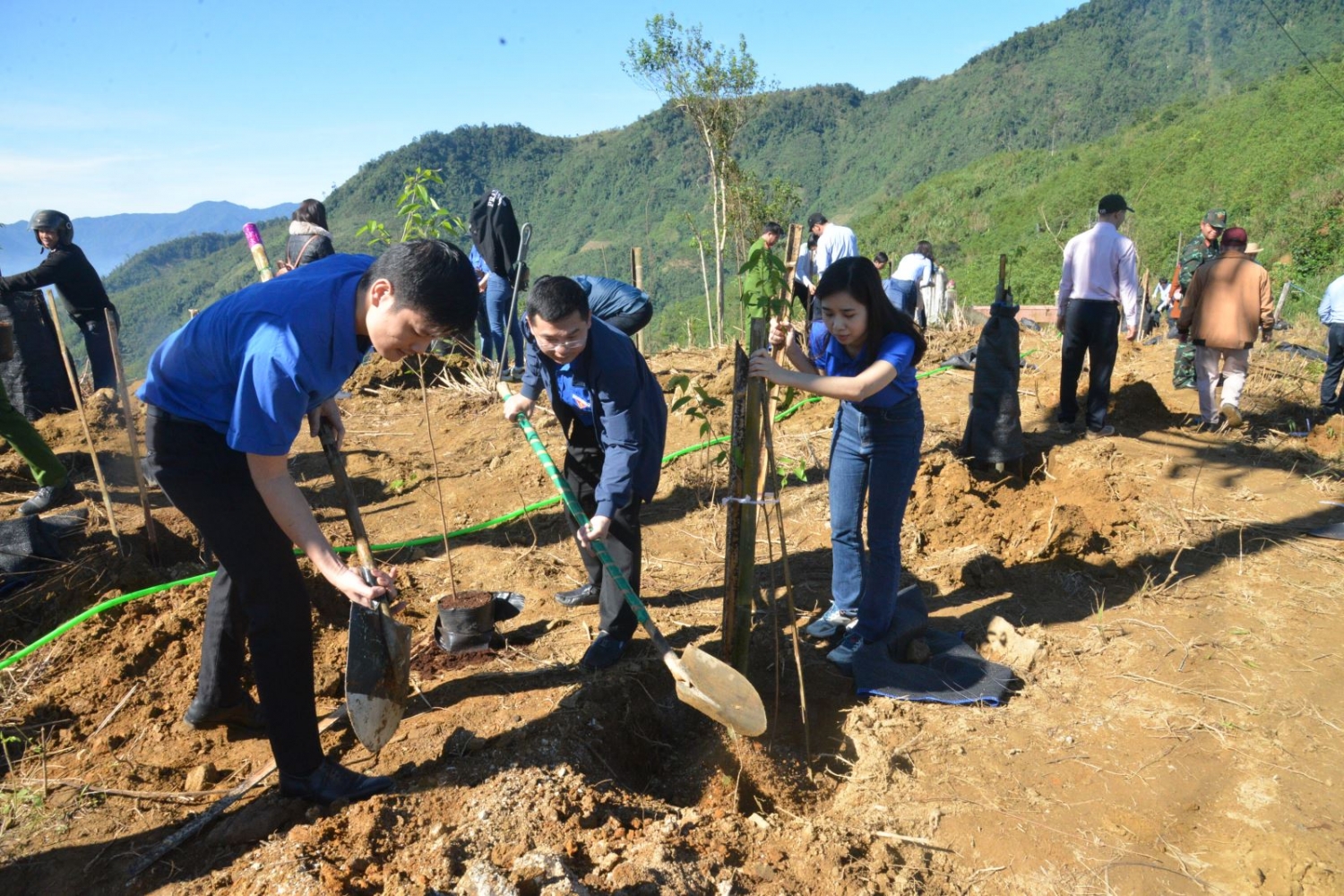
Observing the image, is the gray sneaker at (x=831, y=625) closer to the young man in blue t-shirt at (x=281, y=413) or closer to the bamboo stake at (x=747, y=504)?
the bamboo stake at (x=747, y=504)

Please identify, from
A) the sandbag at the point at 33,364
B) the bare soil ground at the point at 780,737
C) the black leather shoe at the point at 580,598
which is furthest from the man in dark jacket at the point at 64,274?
the black leather shoe at the point at 580,598

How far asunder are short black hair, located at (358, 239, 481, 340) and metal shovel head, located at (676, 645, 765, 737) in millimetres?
1128

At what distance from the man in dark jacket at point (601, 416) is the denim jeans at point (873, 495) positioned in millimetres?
705

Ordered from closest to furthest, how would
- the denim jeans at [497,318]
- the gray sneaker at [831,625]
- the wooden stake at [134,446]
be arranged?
the gray sneaker at [831,625] < the wooden stake at [134,446] < the denim jeans at [497,318]

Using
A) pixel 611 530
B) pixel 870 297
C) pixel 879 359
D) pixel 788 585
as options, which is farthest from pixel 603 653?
pixel 870 297

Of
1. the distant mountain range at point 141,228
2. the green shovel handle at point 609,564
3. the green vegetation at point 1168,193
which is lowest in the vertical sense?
the green shovel handle at point 609,564

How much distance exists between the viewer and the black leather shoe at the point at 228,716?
101 inches

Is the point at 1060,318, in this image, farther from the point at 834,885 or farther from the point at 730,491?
the point at 834,885

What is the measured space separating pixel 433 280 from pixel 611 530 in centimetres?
146

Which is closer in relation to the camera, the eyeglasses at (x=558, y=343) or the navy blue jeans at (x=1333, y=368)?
the eyeglasses at (x=558, y=343)

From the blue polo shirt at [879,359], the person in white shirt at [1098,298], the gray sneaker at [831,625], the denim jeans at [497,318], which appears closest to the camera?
the blue polo shirt at [879,359]

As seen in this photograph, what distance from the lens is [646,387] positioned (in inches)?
115

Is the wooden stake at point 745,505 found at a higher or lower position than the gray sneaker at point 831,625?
higher

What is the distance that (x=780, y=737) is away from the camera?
2777 mm
